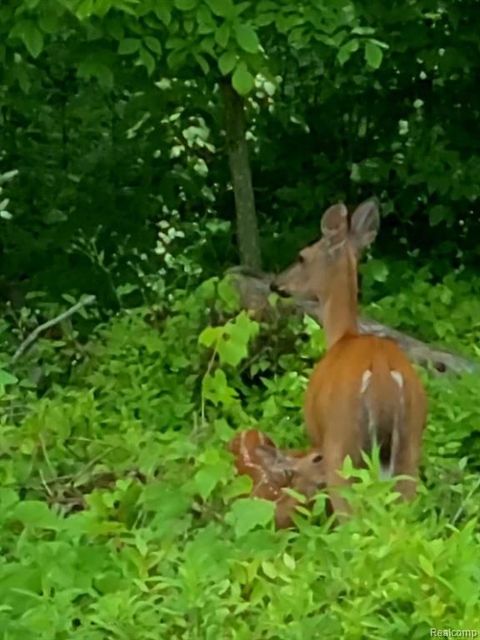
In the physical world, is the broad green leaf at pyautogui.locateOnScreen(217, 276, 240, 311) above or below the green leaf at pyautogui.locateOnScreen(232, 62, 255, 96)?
below

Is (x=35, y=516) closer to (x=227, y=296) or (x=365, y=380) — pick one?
(x=365, y=380)

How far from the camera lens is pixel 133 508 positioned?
4324mm

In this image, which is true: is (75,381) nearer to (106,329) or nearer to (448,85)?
(106,329)

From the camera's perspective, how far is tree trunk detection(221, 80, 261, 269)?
7598 millimetres

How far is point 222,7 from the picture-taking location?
622cm

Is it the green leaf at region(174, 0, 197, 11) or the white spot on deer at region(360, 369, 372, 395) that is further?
the green leaf at region(174, 0, 197, 11)

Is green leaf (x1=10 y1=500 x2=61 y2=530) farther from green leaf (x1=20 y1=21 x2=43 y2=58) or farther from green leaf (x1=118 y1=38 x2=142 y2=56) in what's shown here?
green leaf (x1=118 y1=38 x2=142 y2=56)

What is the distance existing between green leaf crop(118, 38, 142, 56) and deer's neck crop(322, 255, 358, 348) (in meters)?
1.23

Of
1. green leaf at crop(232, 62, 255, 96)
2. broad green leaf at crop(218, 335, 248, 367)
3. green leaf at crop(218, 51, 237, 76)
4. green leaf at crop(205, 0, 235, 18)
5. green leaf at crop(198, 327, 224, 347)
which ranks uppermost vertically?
green leaf at crop(205, 0, 235, 18)

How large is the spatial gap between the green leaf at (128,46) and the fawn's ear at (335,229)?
1036mm

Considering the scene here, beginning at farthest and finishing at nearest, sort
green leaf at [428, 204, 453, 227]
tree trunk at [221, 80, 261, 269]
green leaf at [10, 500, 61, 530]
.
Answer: green leaf at [428, 204, 453, 227], tree trunk at [221, 80, 261, 269], green leaf at [10, 500, 61, 530]

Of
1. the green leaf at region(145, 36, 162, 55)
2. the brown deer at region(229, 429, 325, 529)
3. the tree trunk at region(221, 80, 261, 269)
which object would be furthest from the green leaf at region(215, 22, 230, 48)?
the brown deer at region(229, 429, 325, 529)

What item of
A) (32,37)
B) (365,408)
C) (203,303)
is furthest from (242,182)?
(365,408)

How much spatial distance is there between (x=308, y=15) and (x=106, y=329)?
1.62m
